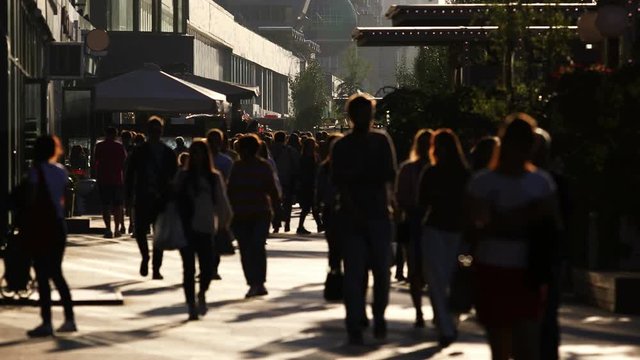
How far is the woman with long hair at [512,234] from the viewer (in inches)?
398

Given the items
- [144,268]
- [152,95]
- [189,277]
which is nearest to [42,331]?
[189,277]

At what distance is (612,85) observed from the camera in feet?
64.3

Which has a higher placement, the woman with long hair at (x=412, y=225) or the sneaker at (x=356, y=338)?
the woman with long hair at (x=412, y=225)

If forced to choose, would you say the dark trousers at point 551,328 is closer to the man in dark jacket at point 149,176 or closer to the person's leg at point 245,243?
the person's leg at point 245,243

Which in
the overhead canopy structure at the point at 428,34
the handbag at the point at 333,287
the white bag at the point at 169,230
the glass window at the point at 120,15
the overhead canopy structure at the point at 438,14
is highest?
the glass window at the point at 120,15

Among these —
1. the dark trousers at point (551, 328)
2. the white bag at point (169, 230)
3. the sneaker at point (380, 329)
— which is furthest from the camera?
the white bag at point (169, 230)

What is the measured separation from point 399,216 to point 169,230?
2.94 meters

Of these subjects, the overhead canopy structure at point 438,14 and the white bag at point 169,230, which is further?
the overhead canopy structure at point 438,14

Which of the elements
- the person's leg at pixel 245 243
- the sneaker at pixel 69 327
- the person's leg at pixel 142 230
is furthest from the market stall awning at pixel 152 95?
the sneaker at pixel 69 327

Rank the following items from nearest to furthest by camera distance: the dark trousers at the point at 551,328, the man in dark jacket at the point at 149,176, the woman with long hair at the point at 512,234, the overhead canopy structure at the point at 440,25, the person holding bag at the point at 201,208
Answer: the woman with long hair at the point at 512,234 → the dark trousers at the point at 551,328 → the person holding bag at the point at 201,208 → the man in dark jacket at the point at 149,176 → the overhead canopy structure at the point at 440,25

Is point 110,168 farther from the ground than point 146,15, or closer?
closer

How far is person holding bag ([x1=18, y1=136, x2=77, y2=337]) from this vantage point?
15031mm

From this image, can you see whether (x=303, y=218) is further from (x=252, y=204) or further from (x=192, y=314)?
(x=192, y=314)

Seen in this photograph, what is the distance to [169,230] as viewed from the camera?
17.9m
